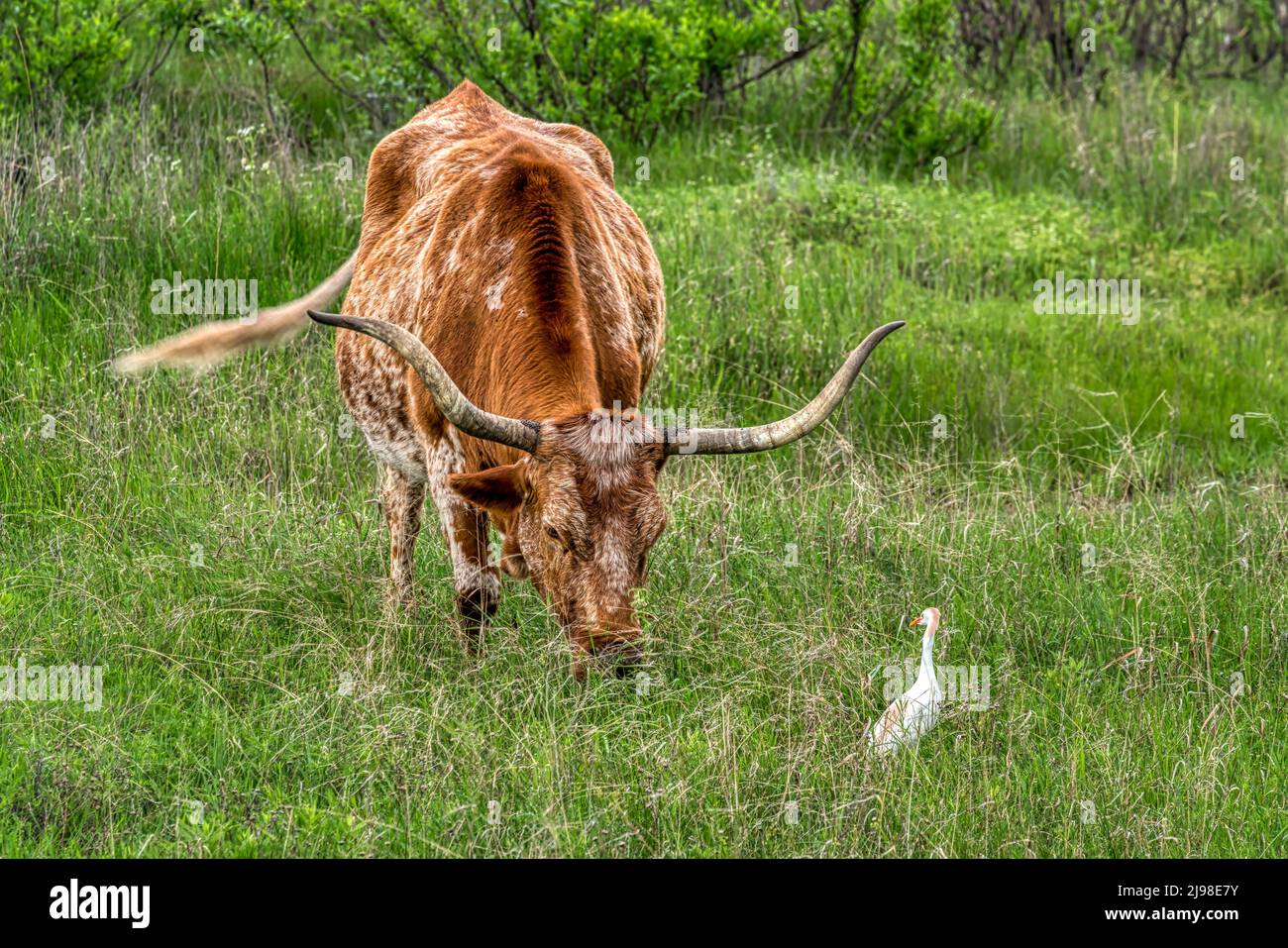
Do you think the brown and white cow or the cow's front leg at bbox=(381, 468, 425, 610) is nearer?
the brown and white cow

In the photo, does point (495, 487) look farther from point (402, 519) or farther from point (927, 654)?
point (927, 654)

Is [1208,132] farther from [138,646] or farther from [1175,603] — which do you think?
[138,646]

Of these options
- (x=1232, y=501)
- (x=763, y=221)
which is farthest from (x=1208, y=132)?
(x=1232, y=501)

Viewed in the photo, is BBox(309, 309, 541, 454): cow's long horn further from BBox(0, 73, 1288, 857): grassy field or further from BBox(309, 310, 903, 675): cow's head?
BBox(0, 73, 1288, 857): grassy field

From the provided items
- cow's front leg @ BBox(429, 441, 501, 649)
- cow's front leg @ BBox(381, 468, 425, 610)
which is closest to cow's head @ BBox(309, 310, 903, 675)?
cow's front leg @ BBox(429, 441, 501, 649)

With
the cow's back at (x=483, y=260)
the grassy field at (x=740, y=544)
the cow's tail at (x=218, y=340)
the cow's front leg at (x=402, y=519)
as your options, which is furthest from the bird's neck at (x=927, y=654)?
the cow's tail at (x=218, y=340)

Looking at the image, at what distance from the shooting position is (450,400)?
17.1ft

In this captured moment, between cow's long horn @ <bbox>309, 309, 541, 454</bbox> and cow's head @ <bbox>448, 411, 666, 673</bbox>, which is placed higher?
cow's long horn @ <bbox>309, 309, 541, 454</bbox>

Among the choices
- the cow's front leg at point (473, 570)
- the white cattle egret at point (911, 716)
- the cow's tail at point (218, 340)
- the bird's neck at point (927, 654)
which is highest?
the cow's tail at point (218, 340)

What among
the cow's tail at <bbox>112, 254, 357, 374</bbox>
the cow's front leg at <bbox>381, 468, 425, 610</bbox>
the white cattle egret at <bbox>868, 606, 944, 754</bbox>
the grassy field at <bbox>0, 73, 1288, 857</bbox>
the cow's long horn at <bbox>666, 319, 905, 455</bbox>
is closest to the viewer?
the grassy field at <bbox>0, 73, 1288, 857</bbox>

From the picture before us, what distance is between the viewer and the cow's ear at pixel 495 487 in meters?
5.43

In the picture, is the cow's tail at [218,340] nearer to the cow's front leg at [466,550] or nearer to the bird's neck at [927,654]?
the cow's front leg at [466,550]

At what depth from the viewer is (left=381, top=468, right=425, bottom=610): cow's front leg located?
6.68 metres
